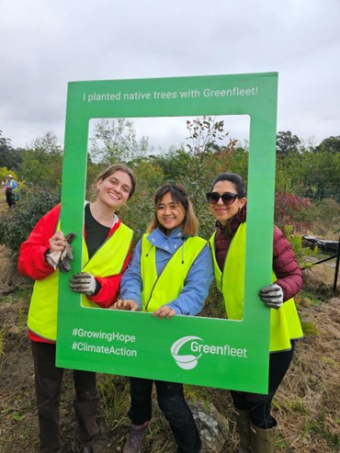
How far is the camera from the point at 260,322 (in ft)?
5.18

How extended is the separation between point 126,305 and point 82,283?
10.1 inches

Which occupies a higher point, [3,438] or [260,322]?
[260,322]

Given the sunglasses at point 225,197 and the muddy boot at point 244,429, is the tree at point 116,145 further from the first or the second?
the muddy boot at point 244,429

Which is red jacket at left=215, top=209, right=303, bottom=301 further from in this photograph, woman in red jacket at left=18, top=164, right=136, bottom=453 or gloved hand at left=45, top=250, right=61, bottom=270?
gloved hand at left=45, top=250, right=61, bottom=270

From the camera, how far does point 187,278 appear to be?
1.84 m

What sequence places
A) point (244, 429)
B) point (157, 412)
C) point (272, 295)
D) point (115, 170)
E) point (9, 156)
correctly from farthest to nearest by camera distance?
point (9, 156), point (157, 412), point (244, 429), point (115, 170), point (272, 295)

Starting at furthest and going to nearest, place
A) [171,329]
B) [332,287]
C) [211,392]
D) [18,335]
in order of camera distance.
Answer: [332,287]
[18,335]
[211,392]
[171,329]

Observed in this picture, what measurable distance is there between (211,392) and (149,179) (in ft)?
6.28

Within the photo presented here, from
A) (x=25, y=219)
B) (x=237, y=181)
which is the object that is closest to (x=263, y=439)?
(x=237, y=181)

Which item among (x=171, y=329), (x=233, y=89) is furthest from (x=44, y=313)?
(x=233, y=89)

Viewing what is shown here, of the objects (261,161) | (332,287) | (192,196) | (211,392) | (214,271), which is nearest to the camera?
(261,161)

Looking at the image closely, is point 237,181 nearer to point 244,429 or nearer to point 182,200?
point 182,200

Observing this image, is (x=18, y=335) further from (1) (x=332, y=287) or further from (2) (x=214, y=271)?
(1) (x=332, y=287)

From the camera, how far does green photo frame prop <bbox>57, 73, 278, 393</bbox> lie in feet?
5.15
